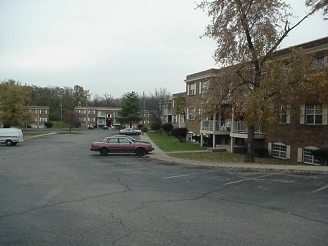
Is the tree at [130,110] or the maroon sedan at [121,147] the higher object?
the tree at [130,110]

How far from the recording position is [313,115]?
874 inches

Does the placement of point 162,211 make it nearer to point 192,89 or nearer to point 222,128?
point 222,128

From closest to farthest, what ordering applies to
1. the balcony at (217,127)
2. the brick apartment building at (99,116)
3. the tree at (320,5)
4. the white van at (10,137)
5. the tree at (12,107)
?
1. the tree at (320,5)
2. the balcony at (217,127)
3. the white van at (10,137)
4. the tree at (12,107)
5. the brick apartment building at (99,116)

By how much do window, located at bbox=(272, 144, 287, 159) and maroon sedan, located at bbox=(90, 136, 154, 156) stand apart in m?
10.4

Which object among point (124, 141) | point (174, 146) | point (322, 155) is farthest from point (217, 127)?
point (322, 155)

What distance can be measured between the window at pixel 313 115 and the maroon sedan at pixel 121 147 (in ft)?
39.0

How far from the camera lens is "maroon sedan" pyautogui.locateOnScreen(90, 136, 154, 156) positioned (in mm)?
24484

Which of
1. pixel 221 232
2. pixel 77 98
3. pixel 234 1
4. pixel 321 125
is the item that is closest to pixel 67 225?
pixel 221 232

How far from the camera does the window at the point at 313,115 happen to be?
71.4 feet

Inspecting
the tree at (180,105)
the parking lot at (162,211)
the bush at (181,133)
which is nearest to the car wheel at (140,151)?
the parking lot at (162,211)

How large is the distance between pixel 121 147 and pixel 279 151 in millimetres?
12794

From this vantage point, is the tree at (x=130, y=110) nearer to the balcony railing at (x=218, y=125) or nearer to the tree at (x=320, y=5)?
the balcony railing at (x=218, y=125)

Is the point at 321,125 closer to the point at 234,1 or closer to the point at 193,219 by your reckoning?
the point at 234,1

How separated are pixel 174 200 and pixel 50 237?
3.96 metres
